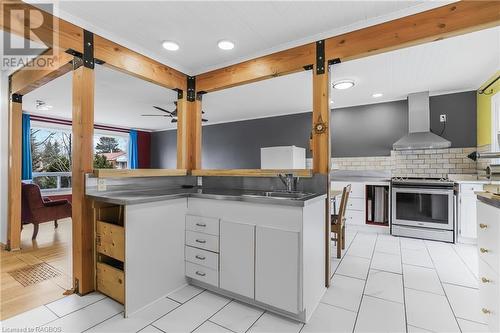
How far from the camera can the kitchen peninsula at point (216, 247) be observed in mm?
1745

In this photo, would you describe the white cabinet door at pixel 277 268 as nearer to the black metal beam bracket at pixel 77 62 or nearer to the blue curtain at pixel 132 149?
the black metal beam bracket at pixel 77 62

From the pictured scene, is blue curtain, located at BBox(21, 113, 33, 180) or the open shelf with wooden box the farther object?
blue curtain, located at BBox(21, 113, 33, 180)

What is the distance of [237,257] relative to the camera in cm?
195

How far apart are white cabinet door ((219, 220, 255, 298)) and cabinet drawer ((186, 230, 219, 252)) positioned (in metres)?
0.07

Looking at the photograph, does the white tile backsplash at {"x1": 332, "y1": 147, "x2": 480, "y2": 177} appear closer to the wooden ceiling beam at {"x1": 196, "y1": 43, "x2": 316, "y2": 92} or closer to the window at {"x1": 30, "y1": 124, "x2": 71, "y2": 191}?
the wooden ceiling beam at {"x1": 196, "y1": 43, "x2": 316, "y2": 92}

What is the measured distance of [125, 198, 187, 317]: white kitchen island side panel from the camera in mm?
1834

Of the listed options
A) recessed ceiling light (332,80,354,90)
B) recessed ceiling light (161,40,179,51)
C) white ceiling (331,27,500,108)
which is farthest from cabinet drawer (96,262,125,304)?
recessed ceiling light (332,80,354,90)

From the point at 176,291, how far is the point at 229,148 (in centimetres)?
482

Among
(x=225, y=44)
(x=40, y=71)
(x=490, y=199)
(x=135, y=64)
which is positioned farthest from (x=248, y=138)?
(x=490, y=199)

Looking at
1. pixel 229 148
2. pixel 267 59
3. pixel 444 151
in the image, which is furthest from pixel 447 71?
pixel 229 148

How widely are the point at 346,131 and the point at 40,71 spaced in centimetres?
516

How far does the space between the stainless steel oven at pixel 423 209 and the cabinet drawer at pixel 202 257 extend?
3392 millimetres

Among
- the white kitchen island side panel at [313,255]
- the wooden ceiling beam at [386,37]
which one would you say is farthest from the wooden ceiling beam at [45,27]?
the white kitchen island side panel at [313,255]

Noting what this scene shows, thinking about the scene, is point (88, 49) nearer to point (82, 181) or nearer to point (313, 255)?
point (82, 181)
